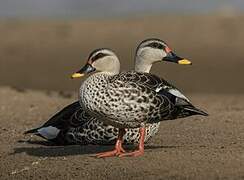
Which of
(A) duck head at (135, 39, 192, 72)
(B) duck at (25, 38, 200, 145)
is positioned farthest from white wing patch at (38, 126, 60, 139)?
(A) duck head at (135, 39, 192, 72)

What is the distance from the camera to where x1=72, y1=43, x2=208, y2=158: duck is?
28.5ft

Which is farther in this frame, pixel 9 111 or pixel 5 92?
pixel 5 92

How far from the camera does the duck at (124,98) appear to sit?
869cm

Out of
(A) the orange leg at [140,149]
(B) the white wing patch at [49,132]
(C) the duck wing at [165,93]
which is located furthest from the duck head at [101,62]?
(B) the white wing patch at [49,132]

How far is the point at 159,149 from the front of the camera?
9445 mm

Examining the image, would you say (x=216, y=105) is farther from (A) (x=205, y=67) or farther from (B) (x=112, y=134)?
(A) (x=205, y=67)

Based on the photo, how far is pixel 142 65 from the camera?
388 inches

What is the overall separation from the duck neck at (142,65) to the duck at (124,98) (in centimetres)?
59

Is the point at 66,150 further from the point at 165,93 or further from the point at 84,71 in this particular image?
the point at 165,93

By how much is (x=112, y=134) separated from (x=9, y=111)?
467 cm

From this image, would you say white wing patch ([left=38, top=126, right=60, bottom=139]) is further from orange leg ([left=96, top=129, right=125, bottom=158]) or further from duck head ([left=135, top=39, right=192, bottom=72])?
duck head ([left=135, top=39, right=192, bottom=72])

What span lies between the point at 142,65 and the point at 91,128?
2.76 ft

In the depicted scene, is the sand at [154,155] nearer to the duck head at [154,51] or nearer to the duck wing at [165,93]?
the duck wing at [165,93]

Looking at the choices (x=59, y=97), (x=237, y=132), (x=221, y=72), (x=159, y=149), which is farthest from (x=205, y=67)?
(x=159, y=149)
